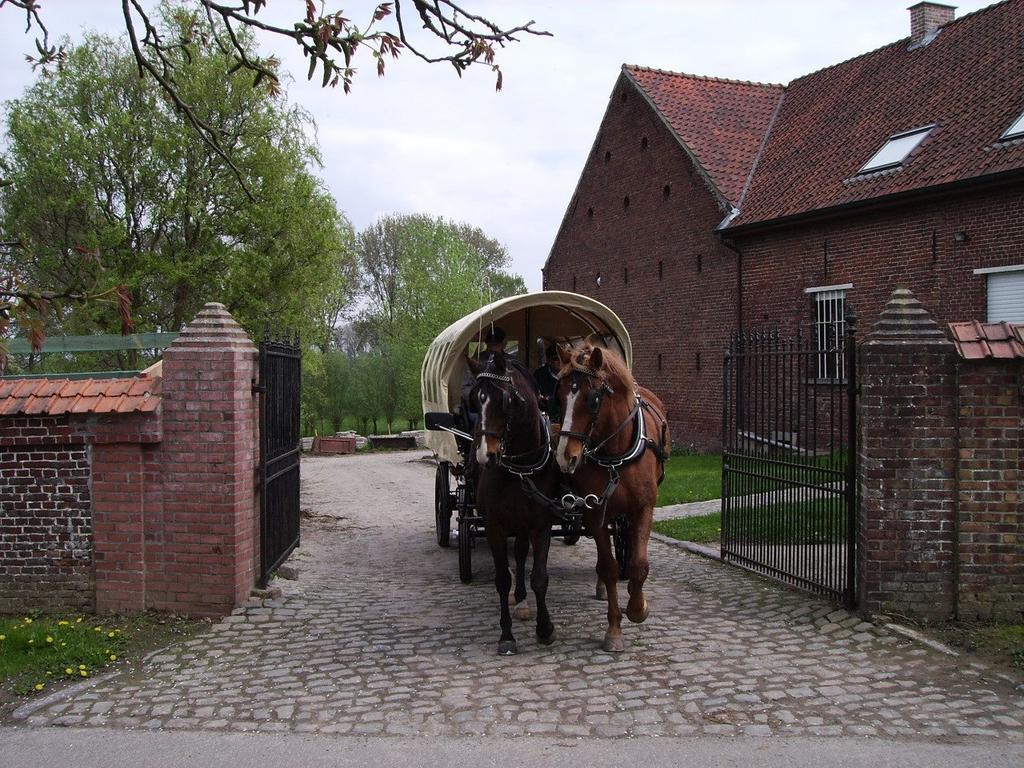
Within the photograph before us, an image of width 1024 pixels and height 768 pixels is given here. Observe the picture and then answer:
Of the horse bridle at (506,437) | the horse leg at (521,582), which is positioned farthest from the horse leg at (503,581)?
the horse bridle at (506,437)

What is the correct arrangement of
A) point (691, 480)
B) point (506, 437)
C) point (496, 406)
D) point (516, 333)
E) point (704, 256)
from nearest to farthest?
point (496, 406), point (506, 437), point (516, 333), point (691, 480), point (704, 256)

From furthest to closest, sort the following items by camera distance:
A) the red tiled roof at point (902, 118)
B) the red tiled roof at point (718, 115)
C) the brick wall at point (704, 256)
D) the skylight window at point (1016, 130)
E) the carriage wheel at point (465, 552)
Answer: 1. the red tiled roof at point (718, 115)
2. the red tiled roof at point (902, 118)
3. the brick wall at point (704, 256)
4. the skylight window at point (1016, 130)
5. the carriage wheel at point (465, 552)

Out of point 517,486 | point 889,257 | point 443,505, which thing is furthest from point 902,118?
point 517,486

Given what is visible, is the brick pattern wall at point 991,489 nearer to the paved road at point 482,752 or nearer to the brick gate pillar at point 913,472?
the brick gate pillar at point 913,472

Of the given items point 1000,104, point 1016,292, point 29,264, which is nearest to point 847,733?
point 1016,292

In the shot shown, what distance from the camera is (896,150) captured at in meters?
16.9

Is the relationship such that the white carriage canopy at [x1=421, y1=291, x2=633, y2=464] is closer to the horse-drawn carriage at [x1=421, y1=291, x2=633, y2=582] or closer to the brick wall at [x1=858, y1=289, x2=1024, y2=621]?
the horse-drawn carriage at [x1=421, y1=291, x2=633, y2=582]

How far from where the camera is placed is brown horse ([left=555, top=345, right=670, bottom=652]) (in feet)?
18.6

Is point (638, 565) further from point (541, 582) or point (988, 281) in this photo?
point (988, 281)

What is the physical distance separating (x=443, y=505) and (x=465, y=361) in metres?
2.04

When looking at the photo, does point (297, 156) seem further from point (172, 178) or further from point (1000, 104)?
point (1000, 104)

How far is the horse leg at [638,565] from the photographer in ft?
19.6

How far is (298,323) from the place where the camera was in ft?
51.8

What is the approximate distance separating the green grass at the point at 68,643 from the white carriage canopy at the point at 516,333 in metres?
3.07
